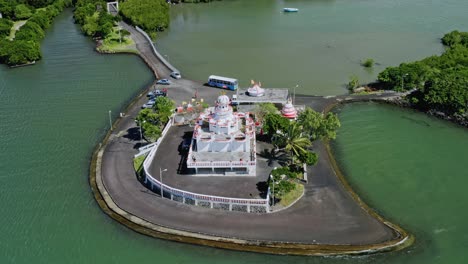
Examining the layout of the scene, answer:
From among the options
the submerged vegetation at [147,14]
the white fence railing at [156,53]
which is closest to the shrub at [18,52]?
the white fence railing at [156,53]

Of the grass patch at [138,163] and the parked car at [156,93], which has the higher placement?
the parked car at [156,93]

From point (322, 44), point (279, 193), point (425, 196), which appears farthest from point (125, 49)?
point (425, 196)

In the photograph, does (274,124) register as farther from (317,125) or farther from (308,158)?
(308,158)

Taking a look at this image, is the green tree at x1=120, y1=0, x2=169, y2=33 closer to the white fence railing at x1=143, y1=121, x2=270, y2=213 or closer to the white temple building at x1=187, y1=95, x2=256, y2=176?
the white temple building at x1=187, y1=95, x2=256, y2=176

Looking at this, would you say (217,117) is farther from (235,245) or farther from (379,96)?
(379,96)

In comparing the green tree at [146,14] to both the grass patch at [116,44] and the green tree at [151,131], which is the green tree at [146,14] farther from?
the green tree at [151,131]
